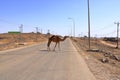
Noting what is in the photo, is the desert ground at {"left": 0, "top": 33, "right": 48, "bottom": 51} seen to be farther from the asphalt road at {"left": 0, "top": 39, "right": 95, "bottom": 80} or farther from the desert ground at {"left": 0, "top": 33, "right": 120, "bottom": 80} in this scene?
the asphalt road at {"left": 0, "top": 39, "right": 95, "bottom": 80}

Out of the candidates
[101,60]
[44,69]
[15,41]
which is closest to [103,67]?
[44,69]

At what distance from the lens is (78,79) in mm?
10781

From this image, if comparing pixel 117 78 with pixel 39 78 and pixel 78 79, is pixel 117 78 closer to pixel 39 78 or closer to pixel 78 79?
pixel 78 79

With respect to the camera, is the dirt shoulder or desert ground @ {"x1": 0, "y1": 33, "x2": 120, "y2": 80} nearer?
the dirt shoulder

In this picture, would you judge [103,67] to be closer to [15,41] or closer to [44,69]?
[44,69]

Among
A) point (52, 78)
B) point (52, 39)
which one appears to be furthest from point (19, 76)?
point (52, 39)

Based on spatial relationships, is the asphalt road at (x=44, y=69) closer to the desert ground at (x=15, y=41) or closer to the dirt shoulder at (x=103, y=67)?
the dirt shoulder at (x=103, y=67)

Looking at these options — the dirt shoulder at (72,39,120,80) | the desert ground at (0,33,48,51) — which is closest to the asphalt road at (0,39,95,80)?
the dirt shoulder at (72,39,120,80)

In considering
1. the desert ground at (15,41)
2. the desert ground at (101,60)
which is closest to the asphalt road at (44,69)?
the desert ground at (101,60)

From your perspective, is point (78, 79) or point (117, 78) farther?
point (117, 78)

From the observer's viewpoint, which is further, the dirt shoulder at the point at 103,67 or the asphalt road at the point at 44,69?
the dirt shoulder at the point at 103,67

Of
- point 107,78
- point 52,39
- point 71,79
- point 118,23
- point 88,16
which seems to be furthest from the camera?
point 118,23

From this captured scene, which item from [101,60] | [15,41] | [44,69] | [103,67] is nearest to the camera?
[44,69]

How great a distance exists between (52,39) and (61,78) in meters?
21.9
